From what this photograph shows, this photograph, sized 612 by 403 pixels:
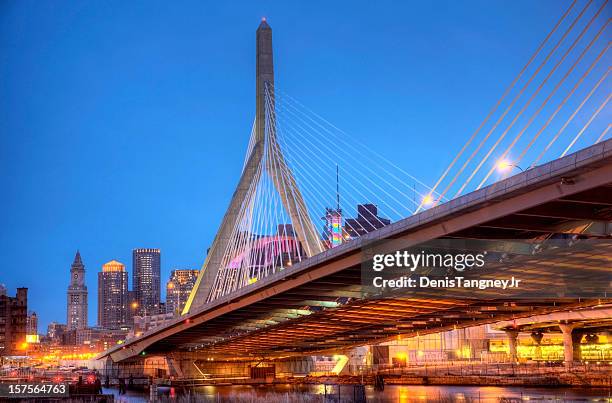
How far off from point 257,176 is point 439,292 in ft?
57.9

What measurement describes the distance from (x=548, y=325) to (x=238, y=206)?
1846 inches

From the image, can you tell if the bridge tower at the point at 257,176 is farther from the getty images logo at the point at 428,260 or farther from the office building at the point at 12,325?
the office building at the point at 12,325

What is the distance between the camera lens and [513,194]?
2306cm

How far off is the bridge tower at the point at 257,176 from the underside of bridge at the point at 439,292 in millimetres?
2954

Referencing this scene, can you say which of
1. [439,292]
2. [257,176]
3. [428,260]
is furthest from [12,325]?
[428,260]

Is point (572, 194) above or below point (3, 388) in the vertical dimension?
above

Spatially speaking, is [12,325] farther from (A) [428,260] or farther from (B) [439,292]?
(A) [428,260]

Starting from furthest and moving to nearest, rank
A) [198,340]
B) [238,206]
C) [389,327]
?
[198,340] < [389,327] < [238,206]

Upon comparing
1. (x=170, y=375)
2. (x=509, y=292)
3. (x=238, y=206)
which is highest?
(x=238, y=206)

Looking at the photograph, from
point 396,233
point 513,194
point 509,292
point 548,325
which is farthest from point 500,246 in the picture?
point 548,325

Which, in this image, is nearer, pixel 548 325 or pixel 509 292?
pixel 509 292

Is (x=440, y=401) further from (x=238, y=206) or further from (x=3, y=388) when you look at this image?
(x=238, y=206)

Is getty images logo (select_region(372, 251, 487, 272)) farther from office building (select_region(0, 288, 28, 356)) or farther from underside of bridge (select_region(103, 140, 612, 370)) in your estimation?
office building (select_region(0, 288, 28, 356))

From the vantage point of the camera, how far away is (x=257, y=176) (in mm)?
53438
